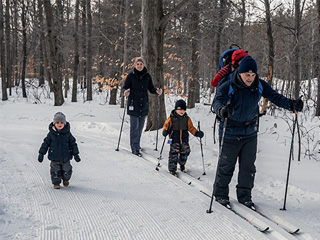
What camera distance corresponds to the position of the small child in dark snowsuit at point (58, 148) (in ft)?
14.1

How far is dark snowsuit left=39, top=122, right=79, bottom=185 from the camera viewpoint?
4320mm

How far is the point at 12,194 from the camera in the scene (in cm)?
398

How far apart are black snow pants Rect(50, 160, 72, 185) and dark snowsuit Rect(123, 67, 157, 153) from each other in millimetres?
2450

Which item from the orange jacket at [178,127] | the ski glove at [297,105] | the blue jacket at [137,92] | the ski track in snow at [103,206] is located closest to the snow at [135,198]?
the ski track in snow at [103,206]

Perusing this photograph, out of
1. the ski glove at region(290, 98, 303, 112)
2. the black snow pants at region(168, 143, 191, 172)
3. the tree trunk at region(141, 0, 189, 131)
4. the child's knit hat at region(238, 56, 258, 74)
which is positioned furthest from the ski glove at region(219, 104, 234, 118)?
the tree trunk at region(141, 0, 189, 131)

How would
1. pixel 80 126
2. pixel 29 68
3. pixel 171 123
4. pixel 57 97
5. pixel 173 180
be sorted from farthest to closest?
pixel 29 68
pixel 57 97
pixel 80 126
pixel 171 123
pixel 173 180

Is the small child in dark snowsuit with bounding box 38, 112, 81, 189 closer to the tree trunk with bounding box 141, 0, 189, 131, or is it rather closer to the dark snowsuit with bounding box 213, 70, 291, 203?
the dark snowsuit with bounding box 213, 70, 291, 203

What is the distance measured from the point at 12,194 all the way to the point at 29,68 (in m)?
42.8

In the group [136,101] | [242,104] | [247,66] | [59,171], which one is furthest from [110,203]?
[136,101]

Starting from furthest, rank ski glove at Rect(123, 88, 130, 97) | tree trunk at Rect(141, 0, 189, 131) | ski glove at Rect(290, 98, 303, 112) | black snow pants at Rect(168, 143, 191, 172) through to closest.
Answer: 1. tree trunk at Rect(141, 0, 189, 131)
2. ski glove at Rect(123, 88, 130, 97)
3. black snow pants at Rect(168, 143, 191, 172)
4. ski glove at Rect(290, 98, 303, 112)

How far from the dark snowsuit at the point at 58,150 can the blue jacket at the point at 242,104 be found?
2.39 m

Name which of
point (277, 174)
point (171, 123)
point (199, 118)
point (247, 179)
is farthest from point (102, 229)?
point (199, 118)

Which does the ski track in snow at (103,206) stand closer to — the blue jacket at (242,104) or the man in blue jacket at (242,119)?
the man in blue jacket at (242,119)

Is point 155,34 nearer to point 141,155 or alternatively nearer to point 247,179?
point 141,155
